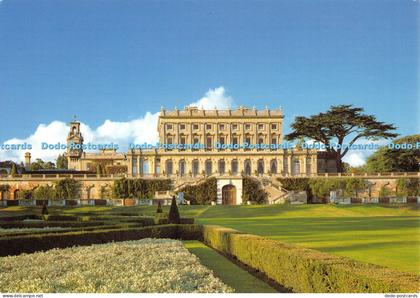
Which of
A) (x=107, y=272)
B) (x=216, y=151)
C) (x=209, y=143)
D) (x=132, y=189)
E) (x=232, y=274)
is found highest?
(x=209, y=143)

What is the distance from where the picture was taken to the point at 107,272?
12.0 m

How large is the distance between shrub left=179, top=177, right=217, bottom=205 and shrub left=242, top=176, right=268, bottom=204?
311cm

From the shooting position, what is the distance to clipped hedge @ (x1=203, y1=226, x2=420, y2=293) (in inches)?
319

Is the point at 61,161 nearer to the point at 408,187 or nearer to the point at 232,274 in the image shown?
the point at 408,187

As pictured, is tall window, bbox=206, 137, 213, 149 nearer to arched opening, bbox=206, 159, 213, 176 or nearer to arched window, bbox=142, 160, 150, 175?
arched opening, bbox=206, 159, 213, 176

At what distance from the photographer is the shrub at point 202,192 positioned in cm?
5959

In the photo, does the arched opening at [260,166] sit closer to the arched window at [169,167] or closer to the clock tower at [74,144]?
the arched window at [169,167]

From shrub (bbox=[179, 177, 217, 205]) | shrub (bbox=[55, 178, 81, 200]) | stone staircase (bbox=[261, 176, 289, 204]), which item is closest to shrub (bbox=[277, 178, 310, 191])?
stone staircase (bbox=[261, 176, 289, 204])

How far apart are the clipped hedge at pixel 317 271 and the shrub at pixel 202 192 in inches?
1765

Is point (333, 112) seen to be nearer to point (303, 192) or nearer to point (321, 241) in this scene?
point (303, 192)

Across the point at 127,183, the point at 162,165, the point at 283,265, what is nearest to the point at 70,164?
the point at 162,165

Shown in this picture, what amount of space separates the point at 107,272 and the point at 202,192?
4835 cm

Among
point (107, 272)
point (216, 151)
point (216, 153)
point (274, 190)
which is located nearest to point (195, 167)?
point (216, 153)

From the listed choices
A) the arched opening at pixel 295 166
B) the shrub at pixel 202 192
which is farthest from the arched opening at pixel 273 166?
the shrub at pixel 202 192
